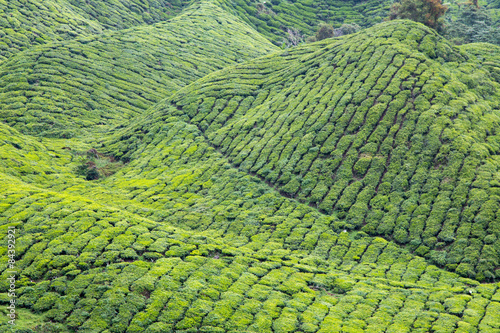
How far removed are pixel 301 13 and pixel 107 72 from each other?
9580 centimetres

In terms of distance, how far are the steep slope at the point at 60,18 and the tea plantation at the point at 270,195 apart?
17680 mm

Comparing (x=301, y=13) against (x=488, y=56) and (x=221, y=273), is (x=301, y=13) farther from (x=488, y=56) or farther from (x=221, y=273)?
(x=221, y=273)

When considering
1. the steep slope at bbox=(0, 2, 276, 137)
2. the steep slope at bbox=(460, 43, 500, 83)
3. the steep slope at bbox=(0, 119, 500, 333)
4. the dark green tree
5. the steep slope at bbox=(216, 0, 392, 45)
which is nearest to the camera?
the steep slope at bbox=(0, 119, 500, 333)

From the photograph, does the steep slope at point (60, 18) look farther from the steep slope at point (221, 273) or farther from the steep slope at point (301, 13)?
the steep slope at point (221, 273)

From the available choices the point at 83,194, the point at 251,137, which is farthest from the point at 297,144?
the point at 83,194

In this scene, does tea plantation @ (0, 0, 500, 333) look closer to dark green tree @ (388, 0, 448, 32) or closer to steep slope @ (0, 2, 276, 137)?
steep slope @ (0, 2, 276, 137)

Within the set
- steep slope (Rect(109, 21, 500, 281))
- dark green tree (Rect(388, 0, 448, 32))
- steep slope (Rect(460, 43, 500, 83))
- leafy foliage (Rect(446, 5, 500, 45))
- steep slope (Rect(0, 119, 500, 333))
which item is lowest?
steep slope (Rect(0, 119, 500, 333))

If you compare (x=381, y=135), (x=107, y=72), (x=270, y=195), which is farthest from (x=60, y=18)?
(x=381, y=135)

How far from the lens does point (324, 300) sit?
1287 inches

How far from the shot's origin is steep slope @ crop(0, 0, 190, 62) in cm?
9494

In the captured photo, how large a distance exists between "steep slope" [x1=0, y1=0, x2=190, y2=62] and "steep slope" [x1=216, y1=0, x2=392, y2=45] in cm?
3086

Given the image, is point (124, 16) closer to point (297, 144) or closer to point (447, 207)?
point (297, 144)

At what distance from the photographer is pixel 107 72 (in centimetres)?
8856

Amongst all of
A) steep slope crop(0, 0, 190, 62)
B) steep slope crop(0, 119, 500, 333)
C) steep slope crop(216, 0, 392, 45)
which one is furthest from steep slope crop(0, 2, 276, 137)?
steep slope crop(0, 119, 500, 333)
